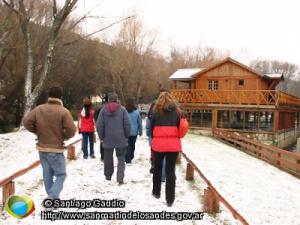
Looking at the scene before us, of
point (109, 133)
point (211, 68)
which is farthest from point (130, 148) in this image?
point (211, 68)

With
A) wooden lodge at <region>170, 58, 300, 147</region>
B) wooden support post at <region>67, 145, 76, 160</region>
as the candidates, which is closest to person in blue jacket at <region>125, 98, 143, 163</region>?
wooden support post at <region>67, 145, 76, 160</region>

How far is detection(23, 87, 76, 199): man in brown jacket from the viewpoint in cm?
558

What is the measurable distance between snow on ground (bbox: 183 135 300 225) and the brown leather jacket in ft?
12.1

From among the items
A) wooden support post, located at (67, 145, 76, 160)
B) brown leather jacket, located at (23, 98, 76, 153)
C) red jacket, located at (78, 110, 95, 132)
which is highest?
brown leather jacket, located at (23, 98, 76, 153)

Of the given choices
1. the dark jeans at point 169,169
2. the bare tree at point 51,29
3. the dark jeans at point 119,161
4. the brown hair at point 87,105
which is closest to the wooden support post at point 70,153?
the brown hair at point 87,105

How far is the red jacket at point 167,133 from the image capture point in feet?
19.7

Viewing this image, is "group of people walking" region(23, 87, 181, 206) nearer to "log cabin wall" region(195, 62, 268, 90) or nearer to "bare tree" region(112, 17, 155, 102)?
"log cabin wall" region(195, 62, 268, 90)

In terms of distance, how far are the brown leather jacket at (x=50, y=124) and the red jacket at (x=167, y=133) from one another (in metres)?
1.39

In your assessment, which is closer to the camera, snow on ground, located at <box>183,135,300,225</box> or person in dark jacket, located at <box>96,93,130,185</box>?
person in dark jacket, located at <box>96,93,130,185</box>

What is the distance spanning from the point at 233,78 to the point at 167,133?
2412cm

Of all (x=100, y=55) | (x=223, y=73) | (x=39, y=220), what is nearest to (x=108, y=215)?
(x=39, y=220)

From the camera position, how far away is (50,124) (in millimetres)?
5578

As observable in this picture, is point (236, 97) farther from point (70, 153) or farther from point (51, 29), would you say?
point (70, 153)

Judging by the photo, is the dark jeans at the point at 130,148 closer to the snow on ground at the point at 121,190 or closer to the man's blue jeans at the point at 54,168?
the snow on ground at the point at 121,190
